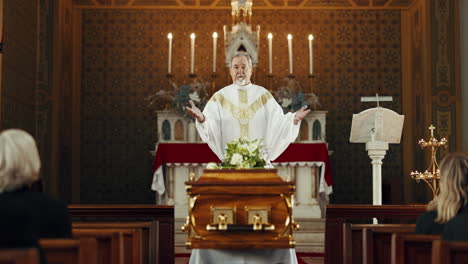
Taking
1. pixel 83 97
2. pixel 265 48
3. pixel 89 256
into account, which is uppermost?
pixel 265 48

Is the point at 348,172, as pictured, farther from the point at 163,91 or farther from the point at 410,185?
the point at 163,91

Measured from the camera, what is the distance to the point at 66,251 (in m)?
3.58

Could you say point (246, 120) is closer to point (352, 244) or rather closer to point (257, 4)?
point (352, 244)

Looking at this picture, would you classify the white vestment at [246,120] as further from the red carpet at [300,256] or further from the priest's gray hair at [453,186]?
the priest's gray hair at [453,186]

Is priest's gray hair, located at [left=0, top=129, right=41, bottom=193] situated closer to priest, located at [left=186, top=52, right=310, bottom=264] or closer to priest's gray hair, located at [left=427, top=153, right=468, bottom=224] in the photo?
priest's gray hair, located at [left=427, top=153, right=468, bottom=224]

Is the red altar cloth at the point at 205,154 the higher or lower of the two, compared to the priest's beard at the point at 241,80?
lower

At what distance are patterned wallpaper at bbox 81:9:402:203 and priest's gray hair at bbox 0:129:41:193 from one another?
29.7 ft

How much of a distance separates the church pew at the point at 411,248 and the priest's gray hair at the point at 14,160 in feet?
7.24

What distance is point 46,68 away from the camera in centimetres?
1134

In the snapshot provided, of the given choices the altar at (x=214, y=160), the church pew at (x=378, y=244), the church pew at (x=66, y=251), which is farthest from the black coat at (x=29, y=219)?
the altar at (x=214, y=160)

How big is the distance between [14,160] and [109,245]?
4.31 feet

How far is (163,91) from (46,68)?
1.95 meters

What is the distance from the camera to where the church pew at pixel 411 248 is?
4.22m

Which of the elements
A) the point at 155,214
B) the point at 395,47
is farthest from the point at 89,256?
the point at 395,47
